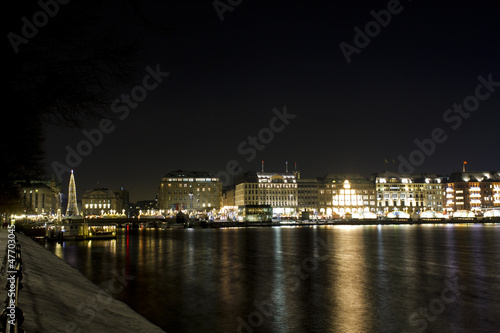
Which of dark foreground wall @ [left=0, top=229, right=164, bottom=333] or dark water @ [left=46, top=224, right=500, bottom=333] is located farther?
dark water @ [left=46, top=224, right=500, bottom=333]

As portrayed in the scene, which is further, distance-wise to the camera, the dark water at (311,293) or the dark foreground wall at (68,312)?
the dark water at (311,293)

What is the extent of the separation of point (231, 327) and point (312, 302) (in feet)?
18.3

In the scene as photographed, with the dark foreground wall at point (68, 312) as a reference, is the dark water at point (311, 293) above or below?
below

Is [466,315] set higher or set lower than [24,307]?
lower

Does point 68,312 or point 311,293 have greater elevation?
point 68,312

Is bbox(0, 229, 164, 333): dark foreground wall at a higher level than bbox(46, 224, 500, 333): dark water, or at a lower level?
higher

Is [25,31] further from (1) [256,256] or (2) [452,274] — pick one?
(1) [256,256]

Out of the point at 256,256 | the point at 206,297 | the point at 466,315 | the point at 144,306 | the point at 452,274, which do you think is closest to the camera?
the point at 466,315

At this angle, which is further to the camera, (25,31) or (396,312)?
(396,312)

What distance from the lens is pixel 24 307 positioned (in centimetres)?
902

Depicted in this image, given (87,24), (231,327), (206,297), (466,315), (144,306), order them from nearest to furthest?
1. (87,24)
2. (231,327)
3. (466,315)
4. (144,306)
5. (206,297)

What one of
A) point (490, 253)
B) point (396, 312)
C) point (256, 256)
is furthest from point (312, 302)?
point (490, 253)

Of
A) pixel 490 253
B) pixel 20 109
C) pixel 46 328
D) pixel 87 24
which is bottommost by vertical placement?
pixel 490 253

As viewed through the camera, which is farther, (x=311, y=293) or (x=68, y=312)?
(x=311, y=293)
